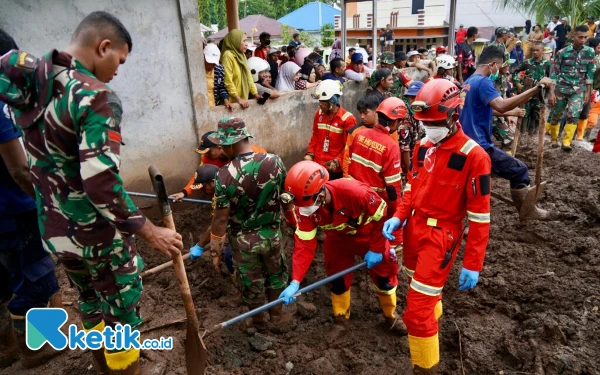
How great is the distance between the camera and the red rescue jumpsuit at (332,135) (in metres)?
5.88

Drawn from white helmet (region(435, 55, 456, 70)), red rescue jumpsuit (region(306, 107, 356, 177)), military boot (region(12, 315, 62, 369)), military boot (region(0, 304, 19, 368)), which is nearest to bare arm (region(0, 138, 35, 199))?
military boot (region(12, 315, 62, 369))

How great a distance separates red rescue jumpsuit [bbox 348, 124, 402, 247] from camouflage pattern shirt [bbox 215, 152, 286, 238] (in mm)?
1263

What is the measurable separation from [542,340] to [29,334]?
431 cm

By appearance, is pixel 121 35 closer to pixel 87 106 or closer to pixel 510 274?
pixel 87 106

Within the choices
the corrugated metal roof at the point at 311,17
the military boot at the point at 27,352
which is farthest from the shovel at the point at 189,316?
the corrugated metal roof at the point at 311,17

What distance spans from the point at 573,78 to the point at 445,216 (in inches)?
286

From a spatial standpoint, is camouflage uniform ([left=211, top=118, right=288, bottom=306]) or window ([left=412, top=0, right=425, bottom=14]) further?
window ([left=412, top=0, right=425, bottom=14])

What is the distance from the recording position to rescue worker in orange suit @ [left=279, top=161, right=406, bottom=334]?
3438mm

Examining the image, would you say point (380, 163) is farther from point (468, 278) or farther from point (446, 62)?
point (446, 62)

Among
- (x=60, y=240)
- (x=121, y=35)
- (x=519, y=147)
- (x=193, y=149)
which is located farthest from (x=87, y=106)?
(x=519, y=147)

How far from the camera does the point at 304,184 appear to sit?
3.36 metres

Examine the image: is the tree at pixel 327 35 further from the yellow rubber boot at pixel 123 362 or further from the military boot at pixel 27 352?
the yellow rubber boot at pixel 123 362

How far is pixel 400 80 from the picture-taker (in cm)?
877

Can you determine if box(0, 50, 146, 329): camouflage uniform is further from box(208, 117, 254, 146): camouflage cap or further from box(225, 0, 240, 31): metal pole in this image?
box(225, 0, 240, 31): metal pole
